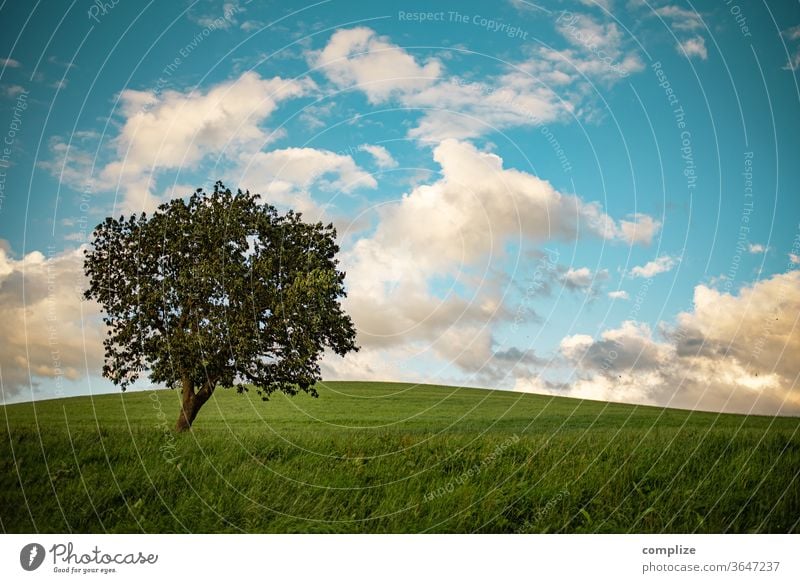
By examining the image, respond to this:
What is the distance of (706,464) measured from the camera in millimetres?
8055

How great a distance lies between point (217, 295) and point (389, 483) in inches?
277

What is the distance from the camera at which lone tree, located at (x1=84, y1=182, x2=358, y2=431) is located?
42.2 feet

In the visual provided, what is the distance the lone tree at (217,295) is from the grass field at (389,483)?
4.16m

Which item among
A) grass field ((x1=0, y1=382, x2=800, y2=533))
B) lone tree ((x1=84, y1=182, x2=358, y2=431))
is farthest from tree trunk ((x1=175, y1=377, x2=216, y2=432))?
grass field ((x1=0, y1=382, x2=800, y2=533))

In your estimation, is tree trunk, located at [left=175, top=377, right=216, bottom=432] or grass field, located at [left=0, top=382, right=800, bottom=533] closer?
grass field, located at [left=0, top=382, right=800, bottom=533]

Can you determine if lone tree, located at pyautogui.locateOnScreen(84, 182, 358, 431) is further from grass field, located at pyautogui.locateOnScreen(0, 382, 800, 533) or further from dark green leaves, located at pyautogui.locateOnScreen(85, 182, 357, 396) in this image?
grass field, located at pyautogui.locateOnScreen(0, 382, 800, 533)

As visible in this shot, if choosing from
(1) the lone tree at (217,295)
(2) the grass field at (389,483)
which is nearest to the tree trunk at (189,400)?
(1) the lone tree at (217,295)

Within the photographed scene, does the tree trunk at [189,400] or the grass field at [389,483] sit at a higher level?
the tree trunk at [189,400]

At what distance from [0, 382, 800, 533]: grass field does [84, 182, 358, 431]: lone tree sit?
4159 mm

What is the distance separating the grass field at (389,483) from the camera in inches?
271

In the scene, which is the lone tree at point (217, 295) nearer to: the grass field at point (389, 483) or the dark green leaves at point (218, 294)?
the dark green leaves at point (218, 294)

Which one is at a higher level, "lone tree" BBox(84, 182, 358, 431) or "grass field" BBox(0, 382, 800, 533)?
"lone tree" BBox(84, 182, 358, 431)
